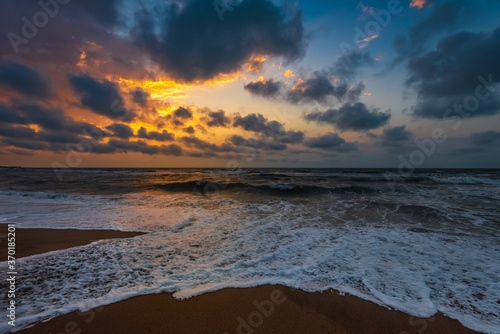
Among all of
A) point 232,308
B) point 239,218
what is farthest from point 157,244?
point 239,218

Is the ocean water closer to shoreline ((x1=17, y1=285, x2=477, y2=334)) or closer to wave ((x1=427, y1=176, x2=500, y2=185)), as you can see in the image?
shoreline ((x1=17, y1=285, x2=477, y2=334))

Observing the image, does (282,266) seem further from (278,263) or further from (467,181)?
(467,181)

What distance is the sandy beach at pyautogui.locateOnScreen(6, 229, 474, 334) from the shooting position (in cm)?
262

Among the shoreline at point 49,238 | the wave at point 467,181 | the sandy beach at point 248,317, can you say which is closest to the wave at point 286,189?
the shoreline at point 49,238

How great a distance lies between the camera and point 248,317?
2838 millimetres

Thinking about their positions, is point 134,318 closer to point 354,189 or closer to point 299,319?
point 299,319

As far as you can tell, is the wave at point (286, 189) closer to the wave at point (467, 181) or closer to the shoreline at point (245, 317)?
the shoreline at point (245, 317)

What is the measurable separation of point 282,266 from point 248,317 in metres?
1.67

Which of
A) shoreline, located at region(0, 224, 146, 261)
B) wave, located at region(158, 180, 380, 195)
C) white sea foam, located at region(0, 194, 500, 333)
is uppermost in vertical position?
white sea foam, located at region(0, 194, 500, 333)

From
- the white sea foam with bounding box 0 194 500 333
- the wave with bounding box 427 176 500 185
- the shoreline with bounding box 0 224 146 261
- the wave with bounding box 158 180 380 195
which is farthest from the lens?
the wave with bounding box 427 176 500 185

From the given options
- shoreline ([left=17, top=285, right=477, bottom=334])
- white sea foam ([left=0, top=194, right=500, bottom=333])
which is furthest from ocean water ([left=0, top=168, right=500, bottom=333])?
shoreline ([left=17, top=285, right=477, bottom=334])

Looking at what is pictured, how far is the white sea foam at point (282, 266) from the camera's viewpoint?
3178 millimetres

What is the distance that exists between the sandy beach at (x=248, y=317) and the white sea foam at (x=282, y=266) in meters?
0.18

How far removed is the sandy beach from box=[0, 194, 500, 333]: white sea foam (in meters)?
0.18
